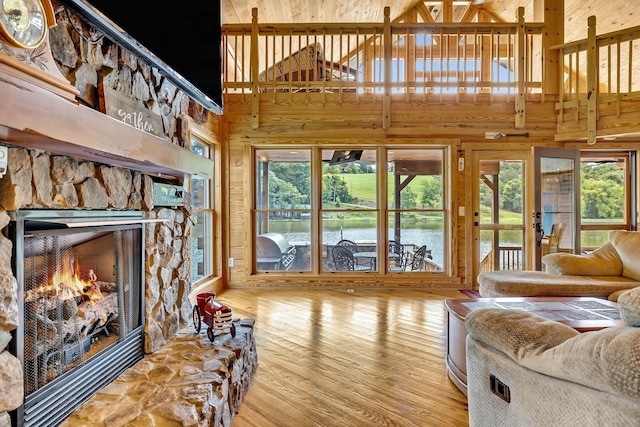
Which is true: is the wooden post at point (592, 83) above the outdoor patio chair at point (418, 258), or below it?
above

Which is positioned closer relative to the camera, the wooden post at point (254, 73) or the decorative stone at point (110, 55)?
the decorative stone at point (110, 55)

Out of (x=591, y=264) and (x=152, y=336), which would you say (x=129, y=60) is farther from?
(x=591, y=264)

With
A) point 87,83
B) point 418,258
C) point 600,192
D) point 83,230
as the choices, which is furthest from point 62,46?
point 600,192

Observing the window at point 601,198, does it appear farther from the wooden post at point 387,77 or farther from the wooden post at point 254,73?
the wooden post at point 254,73

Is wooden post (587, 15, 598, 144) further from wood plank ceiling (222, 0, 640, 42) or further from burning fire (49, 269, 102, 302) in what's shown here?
burning fire (49, 269, 102, 302)

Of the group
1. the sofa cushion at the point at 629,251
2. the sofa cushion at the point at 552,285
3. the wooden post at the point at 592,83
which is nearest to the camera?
the sofa cushion at the point at 552,285

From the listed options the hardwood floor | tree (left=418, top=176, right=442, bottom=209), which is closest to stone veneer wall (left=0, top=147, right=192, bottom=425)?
the hardwood floor

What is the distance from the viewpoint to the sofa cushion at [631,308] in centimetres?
83

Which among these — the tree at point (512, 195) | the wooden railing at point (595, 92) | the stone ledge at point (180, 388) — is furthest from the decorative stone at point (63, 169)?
the wooden railing at point (595, 92)

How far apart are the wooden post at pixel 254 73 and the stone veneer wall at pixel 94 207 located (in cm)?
228

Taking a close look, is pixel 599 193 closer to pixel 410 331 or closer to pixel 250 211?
pixel 410 331

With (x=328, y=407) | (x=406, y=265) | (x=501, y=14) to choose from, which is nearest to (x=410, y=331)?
(x=328, y=407)

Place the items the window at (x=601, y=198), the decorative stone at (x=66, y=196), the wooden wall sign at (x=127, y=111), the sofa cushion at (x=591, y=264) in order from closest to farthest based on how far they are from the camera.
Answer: the decorative stone at (x=66, y=196) < the wooden wall sign at (x=127, y=111) < the sofa cushion at (x=591, y=264) < the window at (x=601, y=198)

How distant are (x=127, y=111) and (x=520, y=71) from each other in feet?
15.2
